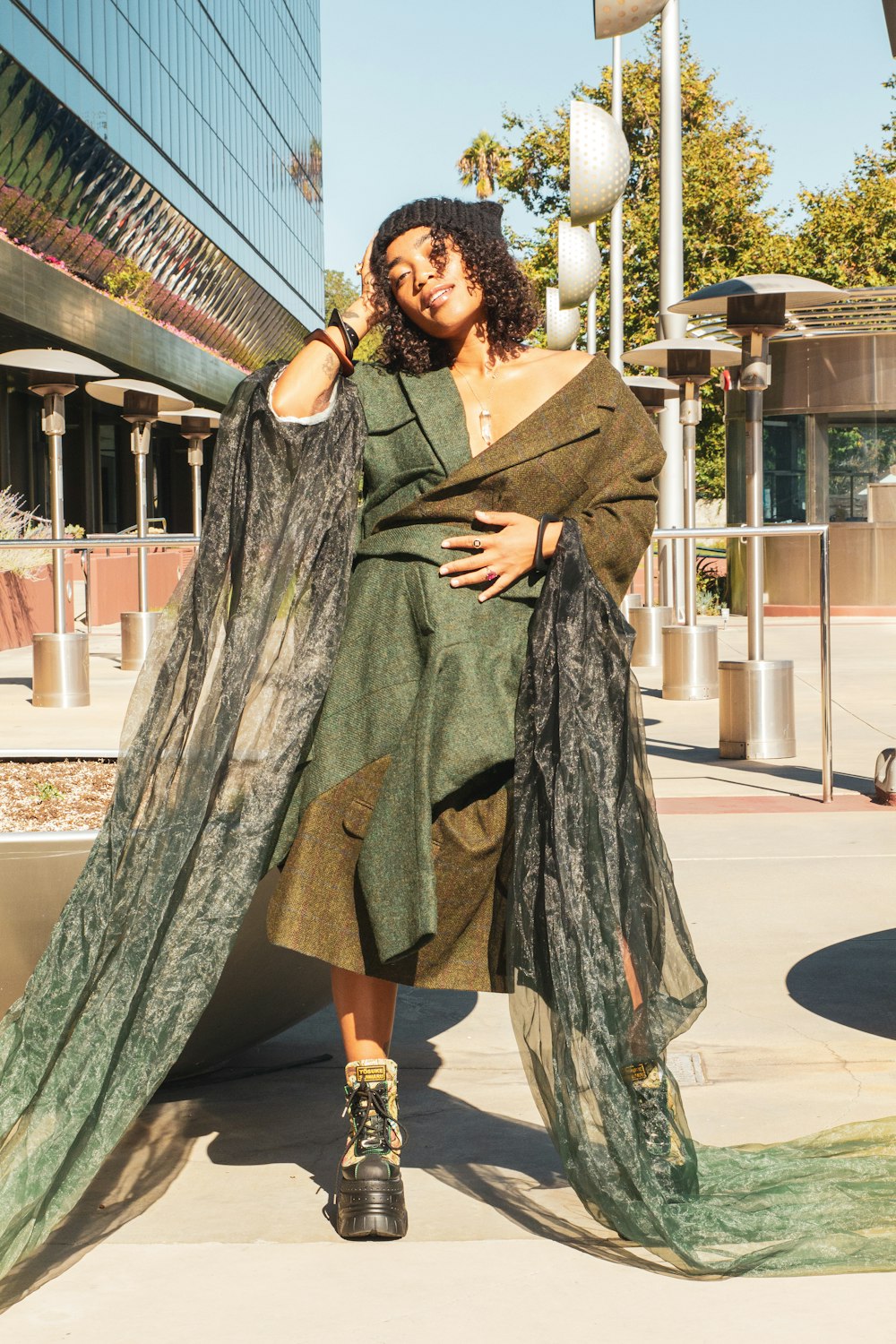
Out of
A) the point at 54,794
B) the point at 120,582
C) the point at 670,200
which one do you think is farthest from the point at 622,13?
the point at 120,582

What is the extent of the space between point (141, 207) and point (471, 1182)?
32638mm

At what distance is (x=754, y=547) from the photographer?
27.9ft

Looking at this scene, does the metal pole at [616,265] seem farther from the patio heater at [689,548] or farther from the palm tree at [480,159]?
the palm tree at [480,159]

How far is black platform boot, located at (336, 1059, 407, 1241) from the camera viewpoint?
2.71 m

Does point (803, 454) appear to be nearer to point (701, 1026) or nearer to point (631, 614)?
point (631, 614)

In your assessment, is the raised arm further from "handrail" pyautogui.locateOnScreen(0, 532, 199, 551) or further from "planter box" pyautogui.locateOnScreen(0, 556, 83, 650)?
"planter box" pyautogui.locateOnScreen(0, 556, 83, 650)

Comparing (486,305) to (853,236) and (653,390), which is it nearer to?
(653,390)

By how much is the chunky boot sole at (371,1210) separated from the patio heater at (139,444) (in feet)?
38.8

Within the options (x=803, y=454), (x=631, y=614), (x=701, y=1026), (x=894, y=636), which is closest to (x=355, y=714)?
(x=701, y=1026)

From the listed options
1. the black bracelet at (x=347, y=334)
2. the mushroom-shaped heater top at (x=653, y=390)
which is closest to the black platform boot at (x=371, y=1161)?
the black bracelet at (x=347, y=334)

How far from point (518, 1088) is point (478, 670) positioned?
1.23 m

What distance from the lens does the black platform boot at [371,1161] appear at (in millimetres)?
2705

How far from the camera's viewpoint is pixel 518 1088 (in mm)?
3527

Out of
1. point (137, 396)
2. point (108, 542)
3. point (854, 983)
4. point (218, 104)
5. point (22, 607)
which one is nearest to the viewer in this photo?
point (854, 983)
